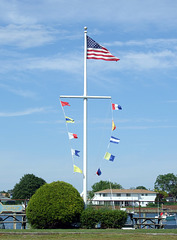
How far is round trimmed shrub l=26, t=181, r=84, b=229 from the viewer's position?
57.7 feet

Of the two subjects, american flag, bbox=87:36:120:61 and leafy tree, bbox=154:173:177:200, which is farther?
leafy tree, bbox=154:173:177:200

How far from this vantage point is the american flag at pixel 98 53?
831 inches

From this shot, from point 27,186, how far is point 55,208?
80.5m

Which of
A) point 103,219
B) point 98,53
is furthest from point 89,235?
point 98,53

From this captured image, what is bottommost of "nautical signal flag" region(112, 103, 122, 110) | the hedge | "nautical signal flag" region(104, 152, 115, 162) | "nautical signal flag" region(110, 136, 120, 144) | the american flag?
the hedge

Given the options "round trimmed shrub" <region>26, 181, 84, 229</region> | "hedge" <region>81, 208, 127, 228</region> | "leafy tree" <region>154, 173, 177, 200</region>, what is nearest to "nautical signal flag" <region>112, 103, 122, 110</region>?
"round trimmed shrub" <region>26, 181, 84, 229</region>

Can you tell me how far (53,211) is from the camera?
17562 millimetres

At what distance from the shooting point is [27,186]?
96.1m

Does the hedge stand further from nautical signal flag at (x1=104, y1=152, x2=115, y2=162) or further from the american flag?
the american flag

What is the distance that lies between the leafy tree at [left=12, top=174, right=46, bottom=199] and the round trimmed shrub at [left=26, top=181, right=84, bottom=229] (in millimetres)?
78523

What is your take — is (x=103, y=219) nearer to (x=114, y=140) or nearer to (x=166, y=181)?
(x=114, y=140)

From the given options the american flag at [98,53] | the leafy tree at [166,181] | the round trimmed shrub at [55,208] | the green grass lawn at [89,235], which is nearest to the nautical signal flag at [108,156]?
the round trimmed shrub at [55,208]

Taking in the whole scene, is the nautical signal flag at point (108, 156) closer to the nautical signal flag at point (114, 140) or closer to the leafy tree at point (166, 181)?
the nautical signal flag at point (114, 140)

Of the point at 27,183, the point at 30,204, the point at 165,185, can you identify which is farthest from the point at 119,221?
the point at 165,185
